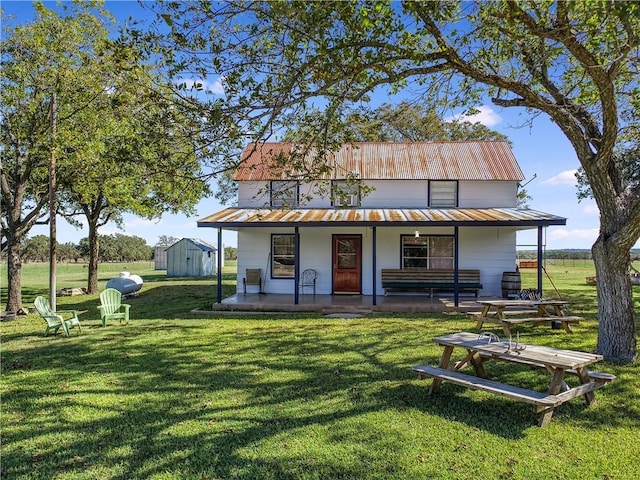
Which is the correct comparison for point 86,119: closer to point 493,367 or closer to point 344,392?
point 344,392

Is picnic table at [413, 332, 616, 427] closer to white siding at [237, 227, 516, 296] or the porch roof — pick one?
the porch roof

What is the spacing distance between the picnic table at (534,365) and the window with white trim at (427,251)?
907cm

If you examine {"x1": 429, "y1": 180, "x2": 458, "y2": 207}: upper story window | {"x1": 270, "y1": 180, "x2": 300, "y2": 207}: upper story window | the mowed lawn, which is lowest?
the mowed lawn

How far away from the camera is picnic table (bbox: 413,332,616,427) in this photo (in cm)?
A: 435

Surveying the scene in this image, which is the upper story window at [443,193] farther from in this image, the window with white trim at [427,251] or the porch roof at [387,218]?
the window with white trim at [427,251]

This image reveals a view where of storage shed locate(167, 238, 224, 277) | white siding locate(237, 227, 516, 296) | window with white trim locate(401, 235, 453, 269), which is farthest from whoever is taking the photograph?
storage shed locate(167, 238, 224, 277)

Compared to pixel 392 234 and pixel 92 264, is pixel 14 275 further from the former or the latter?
pixel 392 234

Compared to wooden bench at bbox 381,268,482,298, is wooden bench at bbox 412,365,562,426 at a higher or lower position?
lower

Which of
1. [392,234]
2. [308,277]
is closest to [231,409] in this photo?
[308,277]

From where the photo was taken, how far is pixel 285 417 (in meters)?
4.61

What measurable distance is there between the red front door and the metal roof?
2191 millimetres

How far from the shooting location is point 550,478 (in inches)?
135

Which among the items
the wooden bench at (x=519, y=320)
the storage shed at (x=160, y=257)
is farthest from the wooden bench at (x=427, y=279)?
the storage shed at (x=160, y=257)

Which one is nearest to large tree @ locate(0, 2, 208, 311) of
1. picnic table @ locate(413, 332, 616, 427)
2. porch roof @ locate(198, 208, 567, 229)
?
porch roof @ locate(198, 208, 567, 229)
